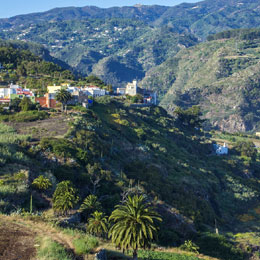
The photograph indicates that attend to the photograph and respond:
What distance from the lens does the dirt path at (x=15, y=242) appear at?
17.7m

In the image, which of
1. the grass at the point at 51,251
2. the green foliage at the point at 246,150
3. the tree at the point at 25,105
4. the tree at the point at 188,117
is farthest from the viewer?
the tree at the point at 188,117

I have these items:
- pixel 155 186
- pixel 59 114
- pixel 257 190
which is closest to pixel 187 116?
pixel 257 190

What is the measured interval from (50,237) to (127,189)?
83.8 ft

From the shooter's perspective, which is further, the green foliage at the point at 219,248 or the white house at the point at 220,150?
the white house at the point at 220,150

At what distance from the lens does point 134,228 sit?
63.2 ft

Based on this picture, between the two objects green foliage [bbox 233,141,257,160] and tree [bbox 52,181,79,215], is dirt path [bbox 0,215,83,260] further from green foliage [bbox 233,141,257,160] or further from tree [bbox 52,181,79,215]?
green foliage [bbox 233,141,257,160]

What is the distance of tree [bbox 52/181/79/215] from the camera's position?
A: 1173 inches

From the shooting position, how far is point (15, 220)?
22297 mm

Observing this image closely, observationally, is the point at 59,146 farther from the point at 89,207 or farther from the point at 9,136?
the point at 89,207

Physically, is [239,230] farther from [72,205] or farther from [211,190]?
[72,205]

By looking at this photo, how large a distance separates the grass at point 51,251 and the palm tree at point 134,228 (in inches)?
119

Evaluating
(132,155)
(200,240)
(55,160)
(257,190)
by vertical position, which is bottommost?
(257,190)

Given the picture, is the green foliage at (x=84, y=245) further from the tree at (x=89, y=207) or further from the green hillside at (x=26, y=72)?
the green hillside at (x=26, y=72)

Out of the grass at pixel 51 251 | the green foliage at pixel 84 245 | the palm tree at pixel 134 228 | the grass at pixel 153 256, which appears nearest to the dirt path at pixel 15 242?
the grass at pixel 51 251
